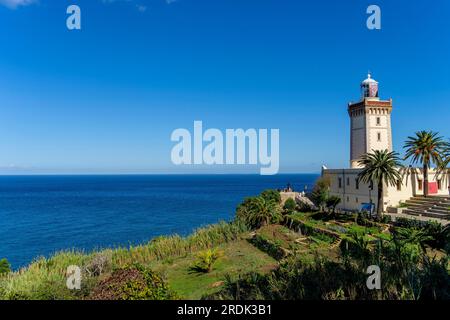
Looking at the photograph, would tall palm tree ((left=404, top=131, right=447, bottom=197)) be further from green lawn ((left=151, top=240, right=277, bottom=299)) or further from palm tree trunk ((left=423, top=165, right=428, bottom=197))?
green lawn ((left=151, top=240, right=277, bottom=299))

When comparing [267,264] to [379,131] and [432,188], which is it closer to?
[432,188]

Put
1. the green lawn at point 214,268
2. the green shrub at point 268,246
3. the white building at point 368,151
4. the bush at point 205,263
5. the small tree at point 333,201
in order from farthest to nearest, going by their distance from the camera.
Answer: the small tree at point 333,201 → the white building at point 368,151 → the green shrub at point 268,246 → the bush at point 205,263 → the green lawn at point 214,268

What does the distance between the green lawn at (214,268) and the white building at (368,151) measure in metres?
16.4

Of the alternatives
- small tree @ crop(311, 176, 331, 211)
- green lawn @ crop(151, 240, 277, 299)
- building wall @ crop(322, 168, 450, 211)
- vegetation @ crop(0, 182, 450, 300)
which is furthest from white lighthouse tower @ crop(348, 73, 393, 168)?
green lawn @ crop(151, 240, 277, 299)

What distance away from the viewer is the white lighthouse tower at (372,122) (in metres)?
37.4

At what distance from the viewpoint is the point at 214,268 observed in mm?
20031

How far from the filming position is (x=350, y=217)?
3148 cm

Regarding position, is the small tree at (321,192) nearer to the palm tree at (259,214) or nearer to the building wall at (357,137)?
the building wall at (357,137)

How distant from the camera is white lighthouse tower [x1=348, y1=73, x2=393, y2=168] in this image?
1471 inches

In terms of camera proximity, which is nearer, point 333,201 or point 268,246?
point 268,246

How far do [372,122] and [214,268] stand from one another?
26.6 meters

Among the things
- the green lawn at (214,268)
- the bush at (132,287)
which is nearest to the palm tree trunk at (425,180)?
the green lawn at (214,268)

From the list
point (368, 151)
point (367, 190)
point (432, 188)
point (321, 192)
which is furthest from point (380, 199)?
point (321, 192)
